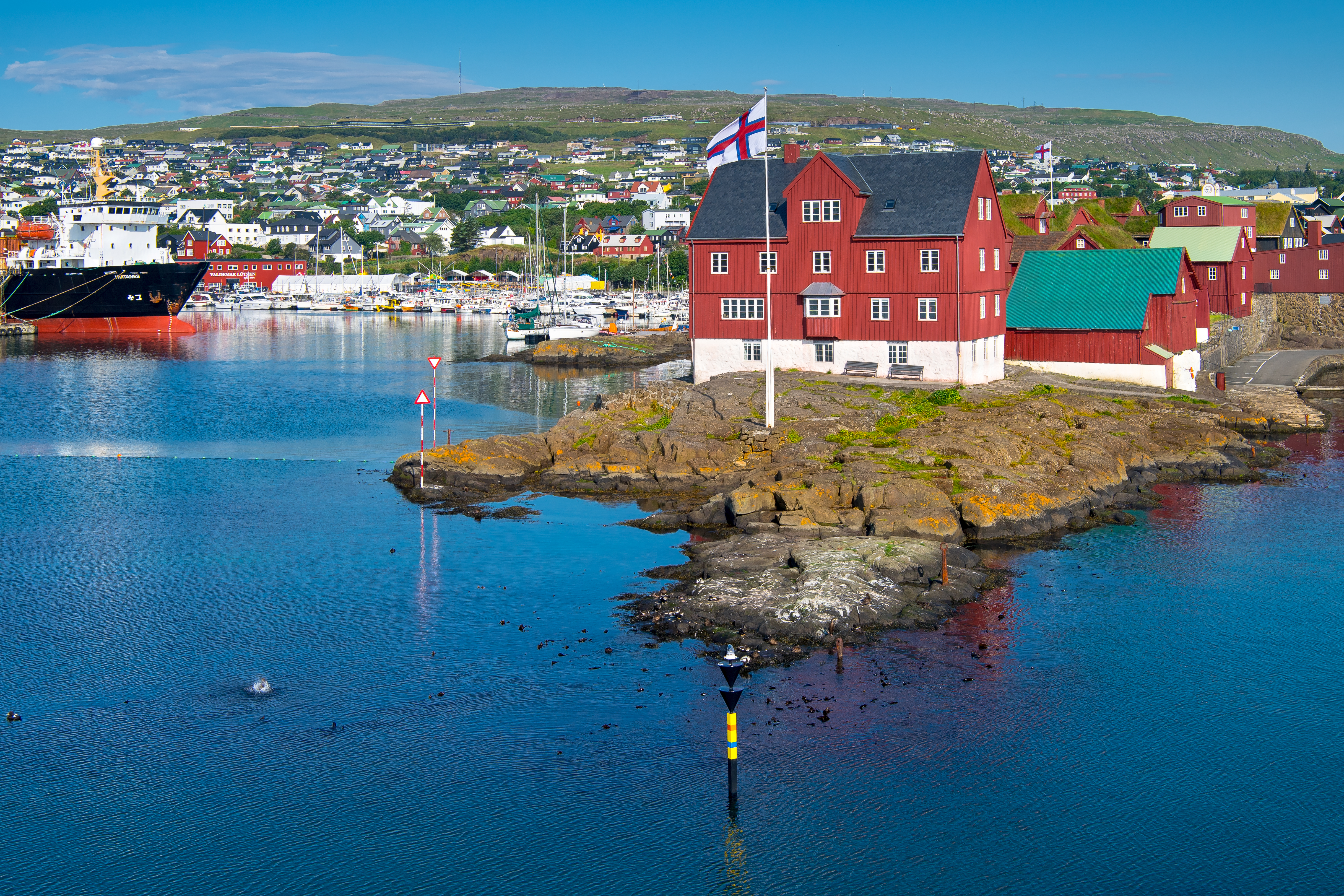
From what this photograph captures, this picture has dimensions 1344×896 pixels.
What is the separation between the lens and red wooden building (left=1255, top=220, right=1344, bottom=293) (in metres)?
88.4

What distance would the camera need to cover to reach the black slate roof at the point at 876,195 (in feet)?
167

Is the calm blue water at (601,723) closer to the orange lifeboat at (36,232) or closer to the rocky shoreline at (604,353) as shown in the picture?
the rocky shoreline at (604,353)

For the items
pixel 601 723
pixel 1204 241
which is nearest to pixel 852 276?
pixel 601 723

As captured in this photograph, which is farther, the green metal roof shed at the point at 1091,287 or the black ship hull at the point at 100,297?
the black ship hull at the point at 100,297

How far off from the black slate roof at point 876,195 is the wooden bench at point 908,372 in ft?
18.8

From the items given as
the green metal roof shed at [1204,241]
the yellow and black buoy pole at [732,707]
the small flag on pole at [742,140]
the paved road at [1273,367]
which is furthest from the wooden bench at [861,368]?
the green metal roof shed at [1204,241]

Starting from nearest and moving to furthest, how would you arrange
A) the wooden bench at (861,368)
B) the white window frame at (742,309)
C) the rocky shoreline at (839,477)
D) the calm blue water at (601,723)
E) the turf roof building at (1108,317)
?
the calm blue water at (601,723)
the rocky shoreline at (839,477)
the wooden bench at (861,368)
the white window frame at (742,309)
the turf roof building at (1108,317)

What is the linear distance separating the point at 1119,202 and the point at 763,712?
9100 cm

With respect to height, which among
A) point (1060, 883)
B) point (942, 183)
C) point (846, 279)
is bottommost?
point (1060, 883)

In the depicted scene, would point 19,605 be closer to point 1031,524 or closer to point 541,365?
point 1031,524

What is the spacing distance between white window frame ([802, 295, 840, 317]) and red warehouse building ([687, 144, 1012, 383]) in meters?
0.05

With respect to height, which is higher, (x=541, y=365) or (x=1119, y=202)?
(x=1119, y=202)

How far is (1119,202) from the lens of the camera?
3964 inches

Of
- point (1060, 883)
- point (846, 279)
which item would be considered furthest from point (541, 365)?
point (1060, 883)
